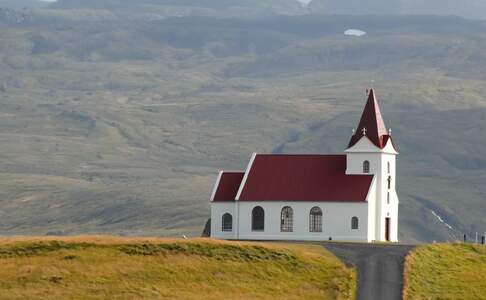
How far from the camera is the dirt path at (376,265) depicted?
76.6 metres

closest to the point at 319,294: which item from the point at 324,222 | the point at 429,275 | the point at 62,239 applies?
the point at 429,275

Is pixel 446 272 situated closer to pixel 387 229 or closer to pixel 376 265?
pixel 376 265

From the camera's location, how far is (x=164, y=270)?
7794 cm

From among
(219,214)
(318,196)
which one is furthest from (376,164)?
(219,214)

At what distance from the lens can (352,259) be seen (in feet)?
281

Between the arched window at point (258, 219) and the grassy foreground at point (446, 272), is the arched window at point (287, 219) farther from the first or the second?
the grassy foreground at point (446, 272)

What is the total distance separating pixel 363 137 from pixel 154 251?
3210 centimetres

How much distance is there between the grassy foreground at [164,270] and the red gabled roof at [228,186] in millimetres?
23582

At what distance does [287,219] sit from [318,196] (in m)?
2.81

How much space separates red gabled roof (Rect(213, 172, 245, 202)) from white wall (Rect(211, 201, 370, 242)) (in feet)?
3.88

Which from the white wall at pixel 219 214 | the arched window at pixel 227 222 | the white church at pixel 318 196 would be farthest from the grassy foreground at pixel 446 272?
the white wall at pixel 219 214

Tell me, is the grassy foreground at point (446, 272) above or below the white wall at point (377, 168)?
below

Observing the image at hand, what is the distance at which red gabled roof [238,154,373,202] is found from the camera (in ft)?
351

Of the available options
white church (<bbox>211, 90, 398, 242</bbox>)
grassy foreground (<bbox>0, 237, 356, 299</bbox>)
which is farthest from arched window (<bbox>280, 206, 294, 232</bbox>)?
grassy foreground (<bbox>0, 237, 356, 299</bbox>)
